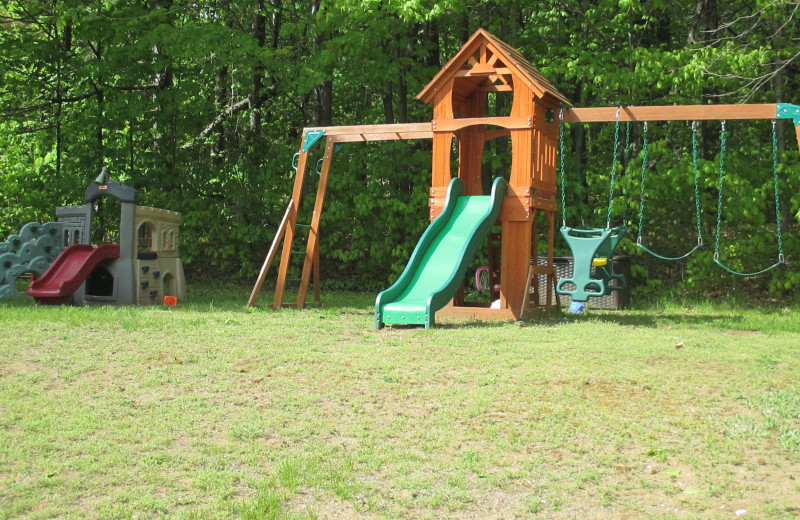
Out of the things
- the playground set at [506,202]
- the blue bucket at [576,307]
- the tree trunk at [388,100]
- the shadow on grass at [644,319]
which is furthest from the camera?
the tree trunk at [388,100]

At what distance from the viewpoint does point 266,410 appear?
5.59 meters

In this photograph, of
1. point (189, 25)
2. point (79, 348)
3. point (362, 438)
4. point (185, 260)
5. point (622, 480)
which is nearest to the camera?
point (622, 480)

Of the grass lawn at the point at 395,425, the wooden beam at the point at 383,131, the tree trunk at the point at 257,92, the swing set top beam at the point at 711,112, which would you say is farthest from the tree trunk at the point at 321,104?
the grass lawn at the point at 395,425

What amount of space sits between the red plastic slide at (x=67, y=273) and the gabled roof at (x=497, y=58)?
519cm

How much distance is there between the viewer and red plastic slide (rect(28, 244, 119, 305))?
1107 cm

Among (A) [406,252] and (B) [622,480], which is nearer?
(B) [622,480]

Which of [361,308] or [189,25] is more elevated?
[189,25]

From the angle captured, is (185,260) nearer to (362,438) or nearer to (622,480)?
(362,438)

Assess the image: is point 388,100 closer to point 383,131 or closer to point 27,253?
point 383,131

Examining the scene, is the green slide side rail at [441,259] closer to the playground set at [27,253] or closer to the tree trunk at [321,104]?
the playground set at [27,253]

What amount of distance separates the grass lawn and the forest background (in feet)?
20.8

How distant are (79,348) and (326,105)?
35.8 feet

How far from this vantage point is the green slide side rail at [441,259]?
29.8 ft

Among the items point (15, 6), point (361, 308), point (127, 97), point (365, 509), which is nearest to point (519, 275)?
point (361, 308)
